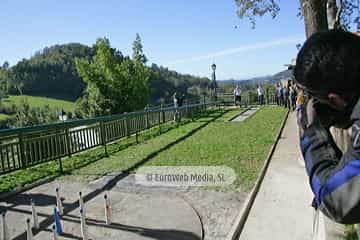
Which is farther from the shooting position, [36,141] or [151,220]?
[36,141]

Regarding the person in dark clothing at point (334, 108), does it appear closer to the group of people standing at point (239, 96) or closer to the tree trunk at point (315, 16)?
the tree trunk at point (315, 16)

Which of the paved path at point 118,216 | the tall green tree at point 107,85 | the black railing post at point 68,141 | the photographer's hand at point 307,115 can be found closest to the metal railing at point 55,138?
the black railing post at point 68,141

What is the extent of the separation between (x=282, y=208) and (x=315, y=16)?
3.45m

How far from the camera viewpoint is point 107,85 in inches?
1163

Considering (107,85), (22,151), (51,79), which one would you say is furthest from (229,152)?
(51,79)

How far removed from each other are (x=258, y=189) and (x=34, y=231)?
3604 millimetres

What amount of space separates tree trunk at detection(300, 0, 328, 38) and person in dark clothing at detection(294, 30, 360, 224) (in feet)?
16.0

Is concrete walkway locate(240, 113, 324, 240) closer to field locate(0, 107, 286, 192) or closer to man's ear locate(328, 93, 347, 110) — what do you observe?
field locate(0, 107, 286, 192)

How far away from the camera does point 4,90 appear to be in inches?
3039

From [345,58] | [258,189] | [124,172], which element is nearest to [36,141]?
[124,172]

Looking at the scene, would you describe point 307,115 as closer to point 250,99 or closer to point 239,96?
point 239,96

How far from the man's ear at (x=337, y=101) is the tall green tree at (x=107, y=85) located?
28.2 m

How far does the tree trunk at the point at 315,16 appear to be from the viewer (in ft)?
18.0

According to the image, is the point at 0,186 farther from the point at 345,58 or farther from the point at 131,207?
the point at 345,58
